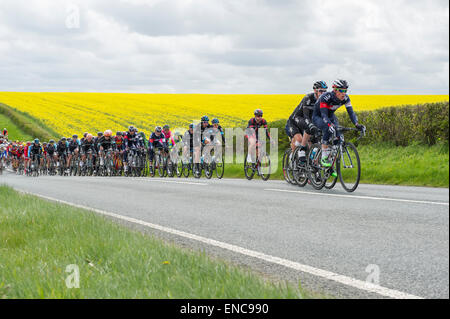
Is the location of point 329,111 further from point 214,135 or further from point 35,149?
point 35,149

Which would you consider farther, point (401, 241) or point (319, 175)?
point (319, 175)

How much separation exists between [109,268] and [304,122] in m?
7.49

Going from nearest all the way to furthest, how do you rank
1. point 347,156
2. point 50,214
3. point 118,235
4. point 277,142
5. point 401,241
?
point 401,241, point 118,235, point 50,214, point 347,156, point 277,142

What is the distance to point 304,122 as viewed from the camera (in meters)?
11.2

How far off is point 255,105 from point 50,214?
5666cm

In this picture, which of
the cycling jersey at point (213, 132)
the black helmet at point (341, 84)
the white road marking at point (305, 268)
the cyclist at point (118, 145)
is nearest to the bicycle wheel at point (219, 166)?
the cycling jersey at point (213, 132)

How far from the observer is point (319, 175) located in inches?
418

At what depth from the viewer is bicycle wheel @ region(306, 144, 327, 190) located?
10.4 m

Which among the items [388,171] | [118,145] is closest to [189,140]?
[118,145]

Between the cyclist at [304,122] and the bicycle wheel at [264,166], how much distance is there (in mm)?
3249

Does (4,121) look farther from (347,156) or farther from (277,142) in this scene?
(347,156)

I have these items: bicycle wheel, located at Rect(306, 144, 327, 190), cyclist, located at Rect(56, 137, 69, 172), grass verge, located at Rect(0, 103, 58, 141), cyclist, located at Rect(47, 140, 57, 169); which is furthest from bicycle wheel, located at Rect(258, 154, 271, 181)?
grass verge, located at Rect(0, 103, 58, 141)

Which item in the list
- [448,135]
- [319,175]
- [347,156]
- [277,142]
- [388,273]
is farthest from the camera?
[277,142]
